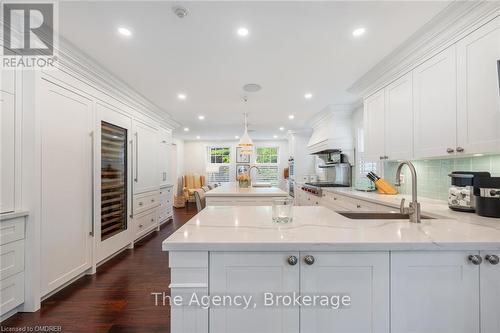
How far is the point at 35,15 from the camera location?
173cm

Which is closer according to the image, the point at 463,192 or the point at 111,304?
the point at 463,192

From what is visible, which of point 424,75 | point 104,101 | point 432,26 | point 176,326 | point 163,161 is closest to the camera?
point 176,326

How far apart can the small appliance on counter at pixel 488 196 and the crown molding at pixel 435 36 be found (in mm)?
1100

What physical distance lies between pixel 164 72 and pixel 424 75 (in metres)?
2.81

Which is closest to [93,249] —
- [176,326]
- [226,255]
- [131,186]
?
[131,186]

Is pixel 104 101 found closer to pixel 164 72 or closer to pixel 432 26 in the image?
pixel 164 72

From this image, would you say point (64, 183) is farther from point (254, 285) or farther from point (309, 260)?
point (309, 260)

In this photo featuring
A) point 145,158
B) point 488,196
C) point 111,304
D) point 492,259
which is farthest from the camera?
point 145,158

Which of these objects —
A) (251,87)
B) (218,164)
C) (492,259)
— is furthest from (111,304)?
(218,164)

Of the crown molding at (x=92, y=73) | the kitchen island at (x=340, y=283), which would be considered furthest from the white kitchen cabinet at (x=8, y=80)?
the kitchen island at (x=340, y=283)

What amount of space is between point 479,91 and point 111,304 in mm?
3432

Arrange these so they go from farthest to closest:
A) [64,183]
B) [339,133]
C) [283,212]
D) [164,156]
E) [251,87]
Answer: [164,156], [339,133], [251,87], [64,183], [283,212]

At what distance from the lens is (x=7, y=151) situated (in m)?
1.73

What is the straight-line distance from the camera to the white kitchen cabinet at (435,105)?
5.78 feet
